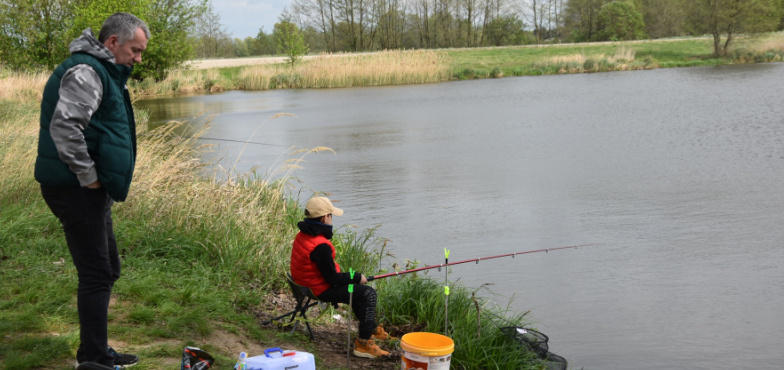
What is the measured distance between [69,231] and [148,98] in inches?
1178

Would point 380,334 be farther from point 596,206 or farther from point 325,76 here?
point 325,76

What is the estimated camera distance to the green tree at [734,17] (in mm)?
42062

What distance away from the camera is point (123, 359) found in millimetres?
3463

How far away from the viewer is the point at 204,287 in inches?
190

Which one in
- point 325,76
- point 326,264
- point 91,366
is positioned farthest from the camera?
point 325,76

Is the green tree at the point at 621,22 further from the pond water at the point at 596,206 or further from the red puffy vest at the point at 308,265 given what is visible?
the red puffy vest at the point at 308,265

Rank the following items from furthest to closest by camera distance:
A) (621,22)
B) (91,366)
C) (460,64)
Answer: (621,22) < (460,64) < (91,366)

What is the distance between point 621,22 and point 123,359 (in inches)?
2327

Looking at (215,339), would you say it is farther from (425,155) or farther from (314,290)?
(425,155)

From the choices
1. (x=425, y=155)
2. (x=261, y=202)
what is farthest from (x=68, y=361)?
(x=425, y=155)

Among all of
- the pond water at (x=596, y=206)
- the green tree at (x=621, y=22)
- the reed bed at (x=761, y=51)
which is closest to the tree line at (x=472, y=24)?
the green tree at (x=621, y=22)

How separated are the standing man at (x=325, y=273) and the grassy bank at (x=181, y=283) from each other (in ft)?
0.86

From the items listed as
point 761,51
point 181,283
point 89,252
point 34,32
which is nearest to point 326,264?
point 181,283

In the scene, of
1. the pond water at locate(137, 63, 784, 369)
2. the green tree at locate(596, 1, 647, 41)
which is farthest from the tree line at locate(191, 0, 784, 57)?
the pond water at locate(137, 63, 784, 369)
